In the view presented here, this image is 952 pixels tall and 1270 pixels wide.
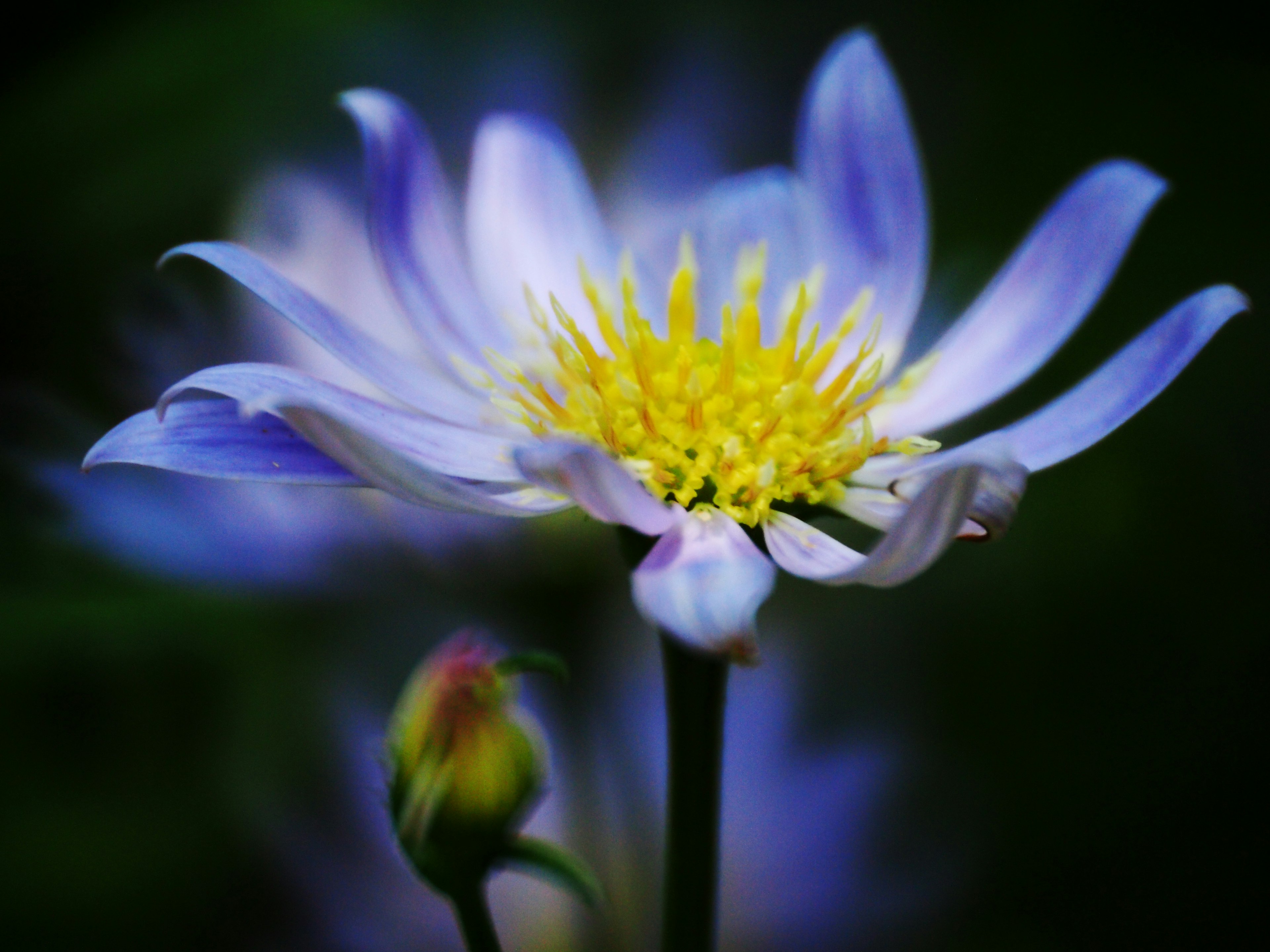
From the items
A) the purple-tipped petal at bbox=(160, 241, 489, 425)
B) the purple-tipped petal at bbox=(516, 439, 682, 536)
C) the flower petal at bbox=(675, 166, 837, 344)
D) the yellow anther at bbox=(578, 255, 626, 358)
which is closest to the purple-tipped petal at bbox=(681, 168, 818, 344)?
the flower petal at bbox=(675, 166, 837, 344)

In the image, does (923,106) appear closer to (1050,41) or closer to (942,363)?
(1050,41)

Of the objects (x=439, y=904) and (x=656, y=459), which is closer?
(x=656, y=459)

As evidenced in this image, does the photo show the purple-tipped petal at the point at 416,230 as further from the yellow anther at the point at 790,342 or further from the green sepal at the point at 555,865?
the green sepal at the point at 555,865

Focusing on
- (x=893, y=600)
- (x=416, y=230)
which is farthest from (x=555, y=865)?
(x=893, y=600)

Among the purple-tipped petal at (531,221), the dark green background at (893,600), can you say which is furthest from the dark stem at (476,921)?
the dark green background at (893,600)

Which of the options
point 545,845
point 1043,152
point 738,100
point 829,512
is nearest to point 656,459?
point 829,512

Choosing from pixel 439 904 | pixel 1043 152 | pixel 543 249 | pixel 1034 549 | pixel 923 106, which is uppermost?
pixel 923 106

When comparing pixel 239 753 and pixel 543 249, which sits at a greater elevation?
pixel 543 249

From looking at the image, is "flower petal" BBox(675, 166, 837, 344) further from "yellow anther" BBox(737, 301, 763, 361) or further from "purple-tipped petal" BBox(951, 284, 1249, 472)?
"purple-tipped petal" BBox(951, 284, 1249, 472)
